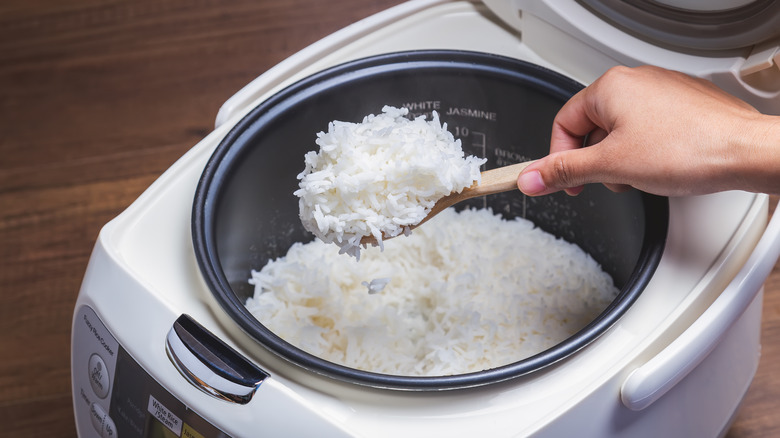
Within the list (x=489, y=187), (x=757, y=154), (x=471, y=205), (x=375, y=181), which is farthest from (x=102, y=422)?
(x=757, y=154)

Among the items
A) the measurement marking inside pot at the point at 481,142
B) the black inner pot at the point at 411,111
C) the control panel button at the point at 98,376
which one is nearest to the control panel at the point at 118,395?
the control panel button at the point at 98,376

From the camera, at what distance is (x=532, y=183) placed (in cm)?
92

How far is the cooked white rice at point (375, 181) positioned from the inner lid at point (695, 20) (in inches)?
12.5

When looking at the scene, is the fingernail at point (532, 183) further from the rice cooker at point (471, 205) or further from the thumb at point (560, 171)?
the rice cooker at point (471, 205)

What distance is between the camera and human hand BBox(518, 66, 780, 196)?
820 millimetres

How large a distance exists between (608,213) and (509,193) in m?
0.19

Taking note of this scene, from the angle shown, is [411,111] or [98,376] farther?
[411,111]

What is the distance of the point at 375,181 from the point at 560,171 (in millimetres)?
211

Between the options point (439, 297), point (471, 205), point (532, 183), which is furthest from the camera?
point (471, 205)

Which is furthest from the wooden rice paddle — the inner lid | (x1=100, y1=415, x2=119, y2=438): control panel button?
(x1=100, y1=415, x2=119, y2=438): control panel button

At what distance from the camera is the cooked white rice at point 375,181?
0.90 meters

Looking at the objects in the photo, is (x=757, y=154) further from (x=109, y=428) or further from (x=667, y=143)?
(x=109, y=428)

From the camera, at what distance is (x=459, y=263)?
120cm

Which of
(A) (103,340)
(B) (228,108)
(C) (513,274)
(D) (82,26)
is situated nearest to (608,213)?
(C) (513,274)
